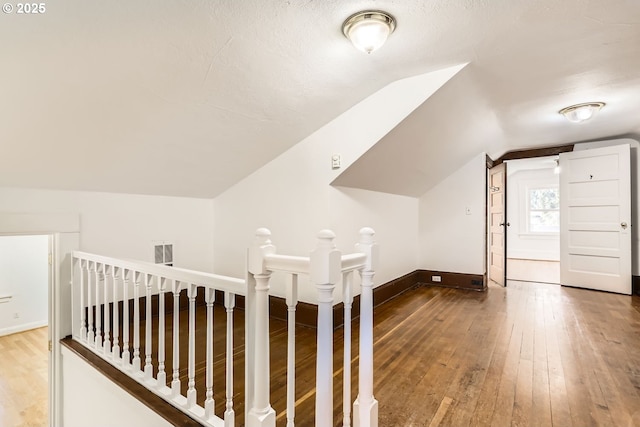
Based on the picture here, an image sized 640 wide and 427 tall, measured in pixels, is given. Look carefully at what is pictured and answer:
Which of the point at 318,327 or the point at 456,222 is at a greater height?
the point at 456,222

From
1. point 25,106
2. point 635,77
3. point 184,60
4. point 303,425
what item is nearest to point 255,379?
point 303,425

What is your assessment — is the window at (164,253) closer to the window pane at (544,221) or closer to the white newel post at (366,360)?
the white newel post at (366,360)

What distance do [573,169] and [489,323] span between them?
2.81 m

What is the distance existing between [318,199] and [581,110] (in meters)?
2.51

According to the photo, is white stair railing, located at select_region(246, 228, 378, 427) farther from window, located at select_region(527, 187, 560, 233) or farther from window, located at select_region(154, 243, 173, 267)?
window, located at select_region(527, 187, 560, 233)

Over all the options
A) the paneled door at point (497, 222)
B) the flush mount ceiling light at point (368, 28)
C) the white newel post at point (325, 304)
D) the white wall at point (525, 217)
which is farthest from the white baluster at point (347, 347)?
the white wall at point (525, 217)

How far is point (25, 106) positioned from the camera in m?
1.66

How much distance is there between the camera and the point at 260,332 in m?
1.28

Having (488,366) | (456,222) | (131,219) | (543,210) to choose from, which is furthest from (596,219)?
(131,219)

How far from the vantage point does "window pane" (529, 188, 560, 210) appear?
7.23 metres

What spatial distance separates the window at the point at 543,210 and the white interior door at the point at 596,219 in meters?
3.44

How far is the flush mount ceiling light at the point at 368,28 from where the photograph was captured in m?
1.50

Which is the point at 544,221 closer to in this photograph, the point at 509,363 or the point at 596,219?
the point at 596,219

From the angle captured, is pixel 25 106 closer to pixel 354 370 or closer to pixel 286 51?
pixel 286 51
